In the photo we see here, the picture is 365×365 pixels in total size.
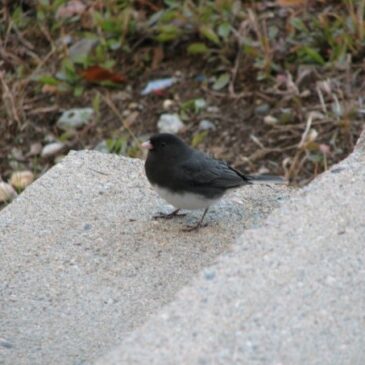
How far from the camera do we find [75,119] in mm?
5312

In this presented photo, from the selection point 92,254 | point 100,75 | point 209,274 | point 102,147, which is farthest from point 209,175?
point 100,75

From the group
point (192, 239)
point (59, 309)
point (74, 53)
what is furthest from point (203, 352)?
point (74, 53)

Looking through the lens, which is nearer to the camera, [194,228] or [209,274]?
[209,274]

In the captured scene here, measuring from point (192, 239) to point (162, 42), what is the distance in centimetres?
223

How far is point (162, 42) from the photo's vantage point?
5.59 m

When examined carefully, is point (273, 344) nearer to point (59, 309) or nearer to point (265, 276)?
point (265, 276)

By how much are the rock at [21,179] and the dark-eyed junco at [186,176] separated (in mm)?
1201

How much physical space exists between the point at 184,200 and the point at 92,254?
42 centimetres

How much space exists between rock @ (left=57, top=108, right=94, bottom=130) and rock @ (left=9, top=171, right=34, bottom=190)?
444 mm

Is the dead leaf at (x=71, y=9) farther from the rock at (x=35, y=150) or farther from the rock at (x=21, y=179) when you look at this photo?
the rock at (x=21, y=179)

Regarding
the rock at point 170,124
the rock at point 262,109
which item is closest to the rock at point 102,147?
the rock at point 170,124

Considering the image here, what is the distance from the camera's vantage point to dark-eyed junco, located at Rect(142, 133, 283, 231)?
3.67 metres

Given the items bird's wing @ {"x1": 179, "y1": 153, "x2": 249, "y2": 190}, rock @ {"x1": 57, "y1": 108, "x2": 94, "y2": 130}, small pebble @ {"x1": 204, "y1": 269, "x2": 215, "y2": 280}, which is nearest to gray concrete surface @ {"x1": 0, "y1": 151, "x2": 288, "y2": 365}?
bird's wing @ {"x1": 179, "y1": 153, "x2": 249, "y2": 190}

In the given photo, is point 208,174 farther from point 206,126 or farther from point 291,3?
point 291,3
